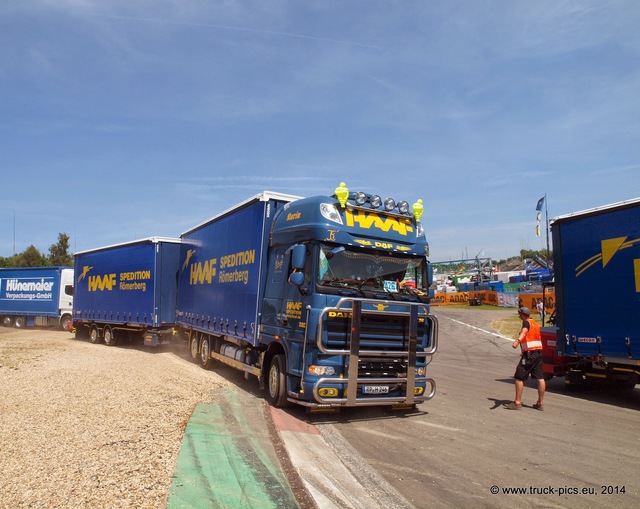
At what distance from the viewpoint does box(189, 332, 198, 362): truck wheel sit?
15.0m

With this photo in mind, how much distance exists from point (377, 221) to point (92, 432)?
5.22 m

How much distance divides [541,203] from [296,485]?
48725mm

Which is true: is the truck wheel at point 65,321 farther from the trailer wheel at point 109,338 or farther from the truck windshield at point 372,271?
the truck windshield at point 372,271

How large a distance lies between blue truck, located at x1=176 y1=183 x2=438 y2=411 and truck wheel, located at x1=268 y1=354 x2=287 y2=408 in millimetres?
17

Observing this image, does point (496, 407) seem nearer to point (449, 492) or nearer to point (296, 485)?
point (449, 492)

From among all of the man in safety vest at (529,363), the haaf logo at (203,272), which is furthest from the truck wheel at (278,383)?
the haaf logo at (203,272)

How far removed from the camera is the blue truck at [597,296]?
9570 mm

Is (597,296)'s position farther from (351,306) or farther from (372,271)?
(351,306)

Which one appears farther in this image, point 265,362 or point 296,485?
point 265,362

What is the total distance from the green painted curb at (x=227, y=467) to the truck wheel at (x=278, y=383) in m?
0.65

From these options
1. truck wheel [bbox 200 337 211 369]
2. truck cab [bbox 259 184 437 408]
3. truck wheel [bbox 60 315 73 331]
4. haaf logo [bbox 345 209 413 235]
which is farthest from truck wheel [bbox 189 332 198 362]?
truck wheel [bbox 60 315 73 331]

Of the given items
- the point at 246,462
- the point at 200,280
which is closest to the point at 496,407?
the point at 246,462

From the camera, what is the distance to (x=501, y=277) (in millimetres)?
89875

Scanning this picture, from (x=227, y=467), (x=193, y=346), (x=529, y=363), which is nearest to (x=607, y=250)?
(x=529, y=363)
